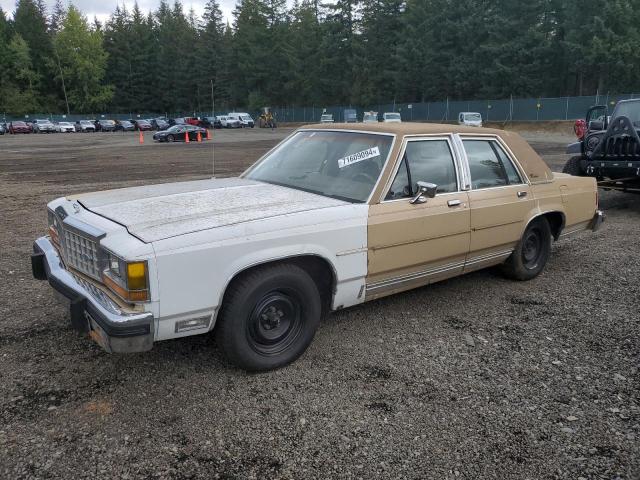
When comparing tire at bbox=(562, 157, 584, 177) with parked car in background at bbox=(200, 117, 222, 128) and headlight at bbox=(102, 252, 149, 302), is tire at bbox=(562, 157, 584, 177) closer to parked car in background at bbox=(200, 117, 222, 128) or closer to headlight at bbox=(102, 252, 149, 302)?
headlight at bbox=(102, 252, 149, 302)

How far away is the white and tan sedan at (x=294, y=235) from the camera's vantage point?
2986 millimetres

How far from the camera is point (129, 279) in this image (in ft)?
9.32

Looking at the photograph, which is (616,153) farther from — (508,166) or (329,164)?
(329,164)

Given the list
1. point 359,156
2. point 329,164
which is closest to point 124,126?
point 329,164

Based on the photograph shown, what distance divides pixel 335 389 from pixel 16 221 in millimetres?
7318

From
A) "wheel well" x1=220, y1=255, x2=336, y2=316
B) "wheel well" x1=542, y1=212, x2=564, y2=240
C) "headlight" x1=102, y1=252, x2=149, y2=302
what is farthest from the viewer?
"wheel well" x1=542, y1=212, x2=564, y2=240

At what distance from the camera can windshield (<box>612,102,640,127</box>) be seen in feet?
30.1

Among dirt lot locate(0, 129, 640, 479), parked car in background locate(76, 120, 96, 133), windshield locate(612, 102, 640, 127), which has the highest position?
parked car in background locate(76, 120, 96, 133)

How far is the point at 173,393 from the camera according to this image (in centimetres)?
326

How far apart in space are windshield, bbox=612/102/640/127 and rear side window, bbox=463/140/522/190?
5.55 metres

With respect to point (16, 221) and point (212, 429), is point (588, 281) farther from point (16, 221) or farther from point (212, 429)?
point (16, 221)

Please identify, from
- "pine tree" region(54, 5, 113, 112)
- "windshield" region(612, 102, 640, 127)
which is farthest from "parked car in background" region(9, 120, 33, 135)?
"windshield" region(612, 102, 640, 127)

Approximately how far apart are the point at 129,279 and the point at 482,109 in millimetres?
52763

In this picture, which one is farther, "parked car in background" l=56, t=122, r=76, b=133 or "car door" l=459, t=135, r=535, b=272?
"parked car in background" l=56, t=122, r=76, b=133
